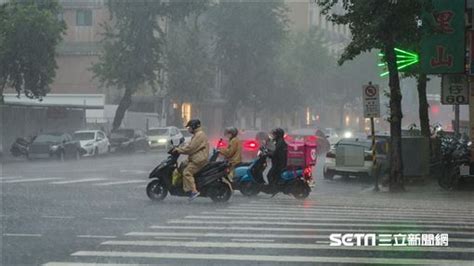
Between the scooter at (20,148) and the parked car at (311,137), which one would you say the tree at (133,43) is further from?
the parked car at (311,137)

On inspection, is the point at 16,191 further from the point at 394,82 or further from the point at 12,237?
the point at 394,82

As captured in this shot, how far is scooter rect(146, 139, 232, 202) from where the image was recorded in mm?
14275

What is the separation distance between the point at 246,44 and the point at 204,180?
43885 millimetres

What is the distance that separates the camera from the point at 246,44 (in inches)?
2260

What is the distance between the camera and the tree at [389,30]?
17.2 m

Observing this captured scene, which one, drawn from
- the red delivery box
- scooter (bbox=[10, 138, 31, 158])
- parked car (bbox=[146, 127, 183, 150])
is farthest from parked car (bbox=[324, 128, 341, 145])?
the red delivery box

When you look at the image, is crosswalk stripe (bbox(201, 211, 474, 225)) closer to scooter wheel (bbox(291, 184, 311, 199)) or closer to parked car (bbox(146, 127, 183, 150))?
scooter wheel (bbox(291, 184, 311, 199))

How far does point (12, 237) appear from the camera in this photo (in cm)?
971

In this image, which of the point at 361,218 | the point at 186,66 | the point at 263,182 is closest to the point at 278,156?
the point at 263,182

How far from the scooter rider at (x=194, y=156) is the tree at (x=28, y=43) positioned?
24.0 metres

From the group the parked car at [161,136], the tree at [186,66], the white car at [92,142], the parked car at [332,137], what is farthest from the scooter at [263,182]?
the tree at [186,66]

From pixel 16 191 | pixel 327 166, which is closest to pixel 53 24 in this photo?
pixel 327 166

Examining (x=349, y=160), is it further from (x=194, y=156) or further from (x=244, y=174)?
(x=194, y=156)

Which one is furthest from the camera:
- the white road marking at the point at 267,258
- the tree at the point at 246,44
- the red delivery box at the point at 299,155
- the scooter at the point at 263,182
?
the tree at the point at 246,44
